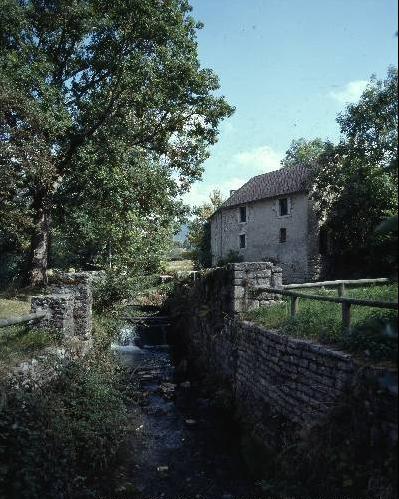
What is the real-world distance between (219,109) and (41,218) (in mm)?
9559

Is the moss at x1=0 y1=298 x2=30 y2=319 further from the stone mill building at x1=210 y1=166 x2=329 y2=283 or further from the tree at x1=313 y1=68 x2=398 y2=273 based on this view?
the stone mill building at x1=210 y1=166 x2=329 y2=283

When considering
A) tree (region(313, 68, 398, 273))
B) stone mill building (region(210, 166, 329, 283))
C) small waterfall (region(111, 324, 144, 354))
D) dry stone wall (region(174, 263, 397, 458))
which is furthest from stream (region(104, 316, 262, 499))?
stone mill building (region(210, 166, 329, 283))

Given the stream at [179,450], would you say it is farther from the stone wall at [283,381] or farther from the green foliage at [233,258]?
the green foliage at [233,258]

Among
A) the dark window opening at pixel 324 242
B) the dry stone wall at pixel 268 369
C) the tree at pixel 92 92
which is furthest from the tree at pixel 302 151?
the dry stone wall at pixel 268 369

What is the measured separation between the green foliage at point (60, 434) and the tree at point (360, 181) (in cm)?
1930

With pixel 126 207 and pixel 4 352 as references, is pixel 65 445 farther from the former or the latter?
pixel 126 207

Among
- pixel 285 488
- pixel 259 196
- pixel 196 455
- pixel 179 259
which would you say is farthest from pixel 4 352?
pixel 179 259

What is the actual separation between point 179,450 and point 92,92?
14738mm

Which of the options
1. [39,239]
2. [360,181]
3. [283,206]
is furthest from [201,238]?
[39,239]

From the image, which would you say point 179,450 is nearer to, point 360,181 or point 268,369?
point 268,369

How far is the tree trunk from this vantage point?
17234 millimetres

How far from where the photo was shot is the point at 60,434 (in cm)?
593

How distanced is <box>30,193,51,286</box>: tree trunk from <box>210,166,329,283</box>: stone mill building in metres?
18.1

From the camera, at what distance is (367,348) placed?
17.2 ft
